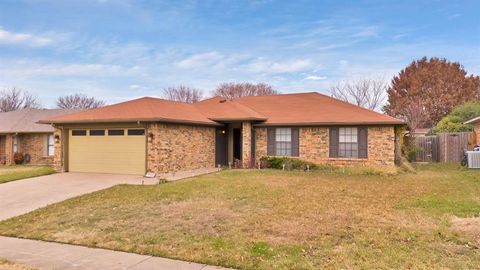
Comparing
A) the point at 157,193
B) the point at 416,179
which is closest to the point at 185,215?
the point at 157,193

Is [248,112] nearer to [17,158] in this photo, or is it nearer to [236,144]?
[236,144]

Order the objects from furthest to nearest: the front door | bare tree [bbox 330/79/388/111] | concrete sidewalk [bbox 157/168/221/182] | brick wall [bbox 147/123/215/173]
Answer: bare tree [bbox 330/79/388/111], the front door, brick wall [bbox 147/123/215/173], concrete sidewalk [bbox 157/168/221/182]

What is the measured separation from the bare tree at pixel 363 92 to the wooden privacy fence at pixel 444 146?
17.6m

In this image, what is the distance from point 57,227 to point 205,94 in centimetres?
4482

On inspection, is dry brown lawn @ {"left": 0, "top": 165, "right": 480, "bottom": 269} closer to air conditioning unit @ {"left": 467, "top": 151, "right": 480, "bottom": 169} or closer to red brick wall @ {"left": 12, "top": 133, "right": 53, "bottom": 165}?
air conditioning unit @ {"left": 467, "top": 151, "right": 480, "bottom": 169}

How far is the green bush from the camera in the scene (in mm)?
17047

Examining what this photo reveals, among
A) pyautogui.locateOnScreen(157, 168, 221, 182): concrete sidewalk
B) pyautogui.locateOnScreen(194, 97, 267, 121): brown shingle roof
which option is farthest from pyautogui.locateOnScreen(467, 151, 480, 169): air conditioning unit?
pyautogui.locateOnScreen(157, 168, 221, 182): concrete sidewalk

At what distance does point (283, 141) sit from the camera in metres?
18.1

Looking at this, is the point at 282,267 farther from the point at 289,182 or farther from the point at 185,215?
the point at 289,182

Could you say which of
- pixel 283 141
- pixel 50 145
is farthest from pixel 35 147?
pixel 283 141

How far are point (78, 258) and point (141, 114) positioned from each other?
10.9 meters

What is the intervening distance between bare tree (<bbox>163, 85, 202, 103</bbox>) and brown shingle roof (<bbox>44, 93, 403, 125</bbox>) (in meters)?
29.1

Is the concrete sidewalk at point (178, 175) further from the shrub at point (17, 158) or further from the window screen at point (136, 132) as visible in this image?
the shrub at point (17, 158)

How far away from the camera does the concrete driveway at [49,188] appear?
30.7 feet
